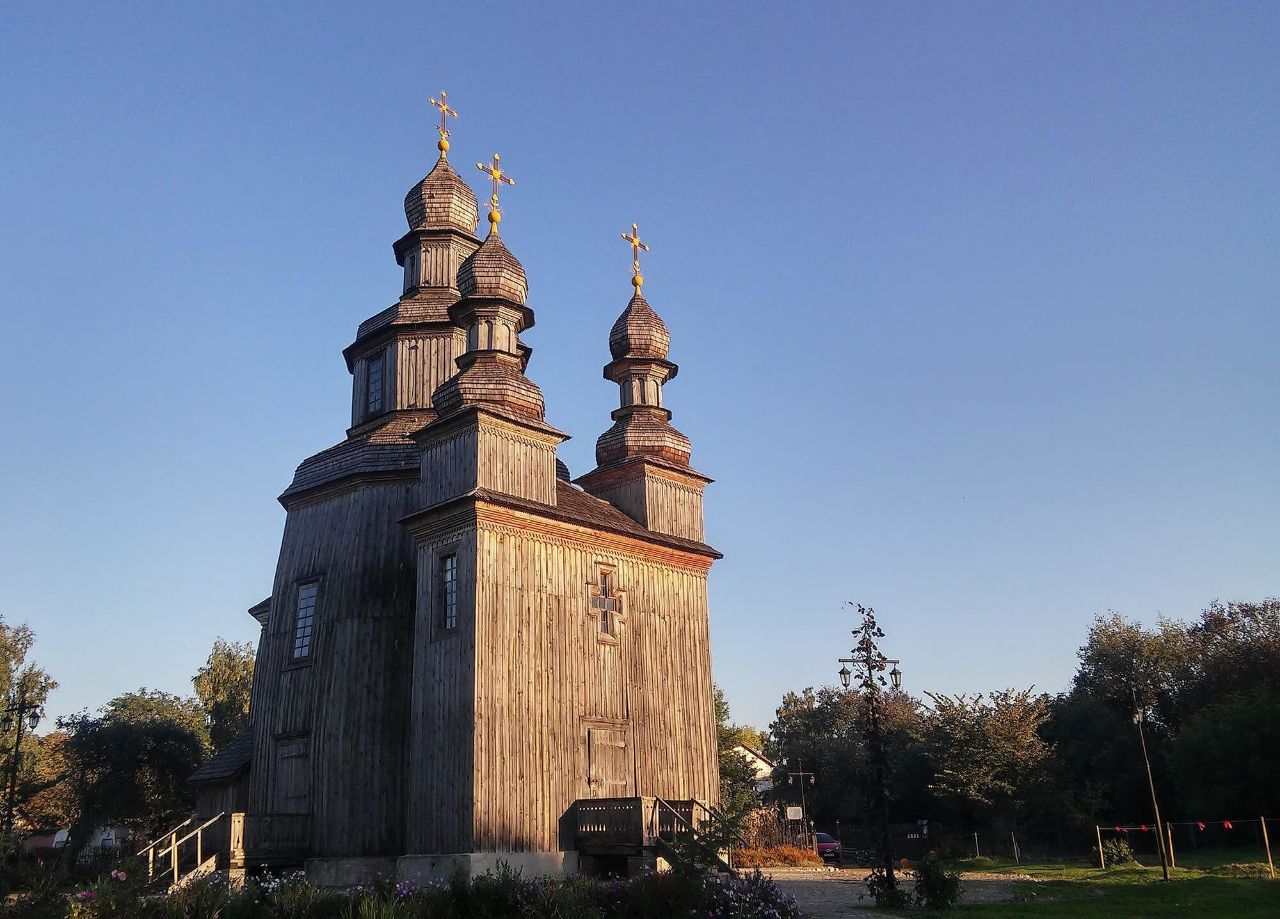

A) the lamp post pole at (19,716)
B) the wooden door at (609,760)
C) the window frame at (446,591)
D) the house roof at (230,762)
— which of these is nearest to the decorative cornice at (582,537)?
the window frame at (446,591)

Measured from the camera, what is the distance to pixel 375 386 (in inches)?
1209

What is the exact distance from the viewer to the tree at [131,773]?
121ft

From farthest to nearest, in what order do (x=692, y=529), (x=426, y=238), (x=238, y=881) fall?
1. (x=426, y=238)
2. (x=692, y=529)
3. (x=238, y=881)

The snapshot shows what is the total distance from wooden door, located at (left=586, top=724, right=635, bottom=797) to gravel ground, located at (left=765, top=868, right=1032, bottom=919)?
4.08 metres

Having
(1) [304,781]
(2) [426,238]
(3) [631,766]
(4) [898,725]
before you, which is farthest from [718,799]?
(4) [898,725]

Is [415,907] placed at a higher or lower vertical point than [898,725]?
lower

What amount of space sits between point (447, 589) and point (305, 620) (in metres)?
4.80

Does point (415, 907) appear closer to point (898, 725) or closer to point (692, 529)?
point (692, 529)

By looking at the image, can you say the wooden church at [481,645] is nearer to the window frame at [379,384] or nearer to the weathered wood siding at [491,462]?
the weathered wood siding at [491,462]

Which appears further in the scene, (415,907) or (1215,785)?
(1215,785)

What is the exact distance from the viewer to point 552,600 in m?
23.4

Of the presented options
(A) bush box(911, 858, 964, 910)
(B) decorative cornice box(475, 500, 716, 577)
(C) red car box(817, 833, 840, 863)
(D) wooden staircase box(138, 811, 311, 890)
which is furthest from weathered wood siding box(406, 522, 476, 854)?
(C) red car box(817, 833, 840, 863)

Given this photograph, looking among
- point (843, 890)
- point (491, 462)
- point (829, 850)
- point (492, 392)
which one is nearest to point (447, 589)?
point (491, 462)

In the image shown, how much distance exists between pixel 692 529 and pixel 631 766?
6939mm
